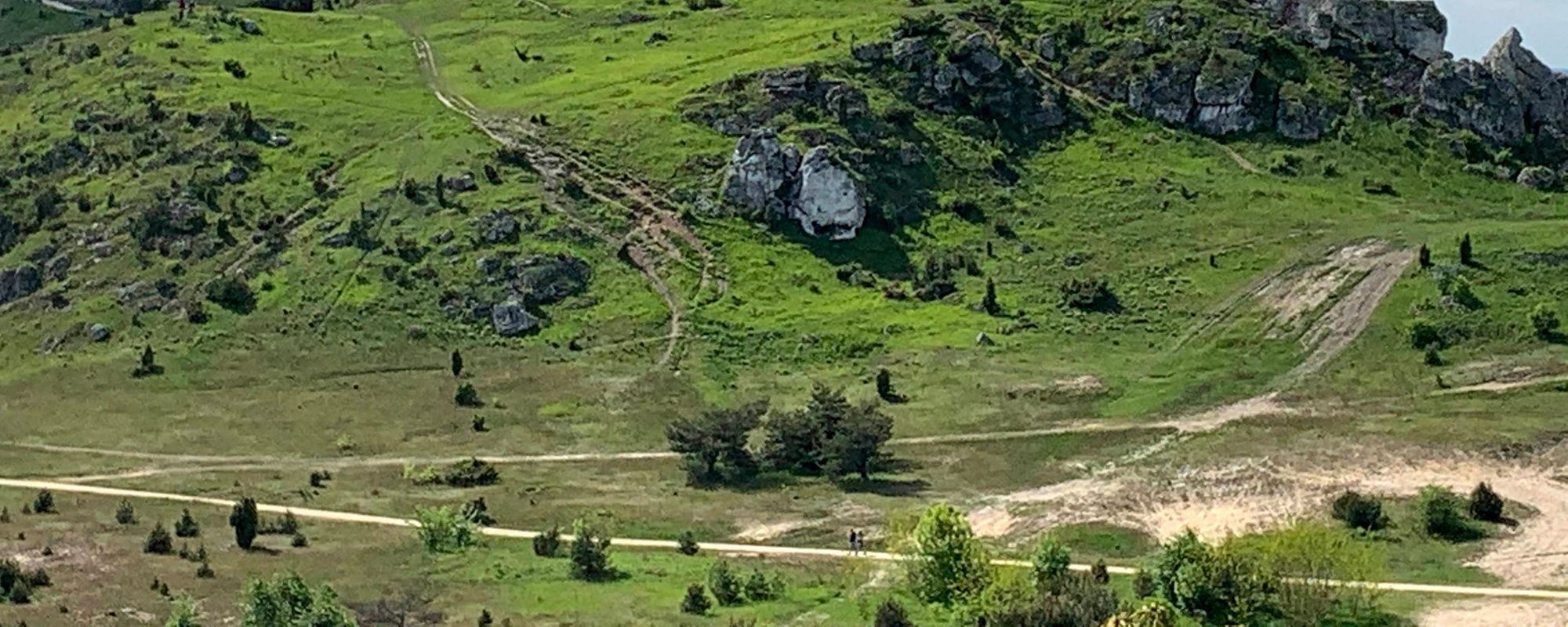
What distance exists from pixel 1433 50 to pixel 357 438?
106296 mm

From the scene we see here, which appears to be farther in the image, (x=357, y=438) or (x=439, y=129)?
(x=439, y=129)

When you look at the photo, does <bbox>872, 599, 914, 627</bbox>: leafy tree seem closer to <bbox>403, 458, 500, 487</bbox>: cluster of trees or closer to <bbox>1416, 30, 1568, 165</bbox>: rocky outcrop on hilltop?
<bbox>403, 458, 500, 487</bbox>: cluster of trees

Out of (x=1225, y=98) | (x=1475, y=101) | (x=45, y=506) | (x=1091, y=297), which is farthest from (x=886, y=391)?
(x=1475, y=101)

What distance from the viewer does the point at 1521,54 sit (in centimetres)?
14450

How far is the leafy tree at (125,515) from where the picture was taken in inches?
3152

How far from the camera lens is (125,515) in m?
80.3

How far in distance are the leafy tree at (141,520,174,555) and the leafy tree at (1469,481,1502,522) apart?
59.9 metres

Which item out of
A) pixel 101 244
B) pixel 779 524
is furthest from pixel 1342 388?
pixel 101 244

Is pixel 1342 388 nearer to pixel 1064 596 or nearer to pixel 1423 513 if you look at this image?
pixel 1423 513

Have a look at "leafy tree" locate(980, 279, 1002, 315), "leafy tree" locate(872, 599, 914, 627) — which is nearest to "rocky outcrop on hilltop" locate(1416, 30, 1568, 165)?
"leafy tree" locate(980, 279, 1002, 315)

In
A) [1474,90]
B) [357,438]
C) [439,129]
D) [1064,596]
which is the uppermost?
[1474,90]

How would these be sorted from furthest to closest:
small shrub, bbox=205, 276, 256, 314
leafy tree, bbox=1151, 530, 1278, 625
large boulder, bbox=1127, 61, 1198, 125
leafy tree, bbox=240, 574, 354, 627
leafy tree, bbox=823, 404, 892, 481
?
large boulder, bbox=1127, 61, 1198, 125 → small shrub, bbox=205, 276, 256, 314 → leafy tree, bbox=823, 404, 892, 481 → leafy tree, bbox=1151, 530, 1278, 625 → leafy tree, bbox=240, 574, 354, 627

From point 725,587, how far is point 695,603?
1677 mm

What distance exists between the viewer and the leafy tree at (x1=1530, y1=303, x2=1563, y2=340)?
324 ft
